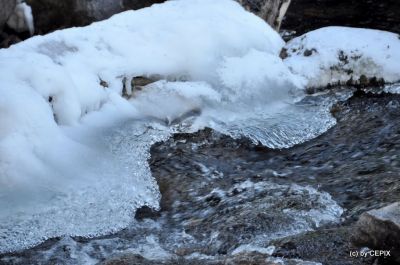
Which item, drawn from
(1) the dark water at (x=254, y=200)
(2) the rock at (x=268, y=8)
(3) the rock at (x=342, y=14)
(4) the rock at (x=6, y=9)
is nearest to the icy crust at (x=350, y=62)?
(1) the dark water at (x=254, y=200)

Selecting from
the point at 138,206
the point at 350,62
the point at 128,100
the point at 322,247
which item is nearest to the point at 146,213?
the point at 138,206

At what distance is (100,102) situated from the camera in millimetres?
5094

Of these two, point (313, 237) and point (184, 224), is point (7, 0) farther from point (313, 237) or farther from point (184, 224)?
point (313, 237)

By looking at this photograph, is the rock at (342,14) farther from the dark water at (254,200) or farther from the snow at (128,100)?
the dark water at (254,200)

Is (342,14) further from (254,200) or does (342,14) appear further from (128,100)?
(254,200)

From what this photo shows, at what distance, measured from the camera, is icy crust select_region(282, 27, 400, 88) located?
6.18m

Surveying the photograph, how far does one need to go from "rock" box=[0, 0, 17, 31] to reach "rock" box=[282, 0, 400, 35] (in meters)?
4.07

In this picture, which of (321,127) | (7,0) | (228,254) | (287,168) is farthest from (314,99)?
(7,0)

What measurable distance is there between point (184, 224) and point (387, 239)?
4.81ft

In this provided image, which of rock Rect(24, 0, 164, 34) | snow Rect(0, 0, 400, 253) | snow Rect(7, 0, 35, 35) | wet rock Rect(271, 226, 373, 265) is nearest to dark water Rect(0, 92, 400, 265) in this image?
wet rock Rect(271, 226, 373, 265)

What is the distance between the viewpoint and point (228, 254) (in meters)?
3.40

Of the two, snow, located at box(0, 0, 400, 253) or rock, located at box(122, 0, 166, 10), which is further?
rock, located at box(122, 0, 166, 10)

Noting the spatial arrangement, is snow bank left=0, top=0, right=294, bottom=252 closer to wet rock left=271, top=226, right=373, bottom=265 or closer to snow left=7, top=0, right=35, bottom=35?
wet rock left=271, top=226, right=373, bottom=265

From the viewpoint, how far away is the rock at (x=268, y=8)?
7.20m
